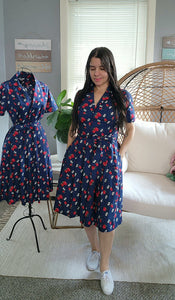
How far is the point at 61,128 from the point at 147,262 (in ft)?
3.84

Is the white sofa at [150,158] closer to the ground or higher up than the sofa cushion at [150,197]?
higher up

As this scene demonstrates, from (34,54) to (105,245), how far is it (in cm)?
209

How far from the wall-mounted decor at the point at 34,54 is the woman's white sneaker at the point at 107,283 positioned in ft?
6.78

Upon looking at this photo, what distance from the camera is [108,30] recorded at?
2.67 m

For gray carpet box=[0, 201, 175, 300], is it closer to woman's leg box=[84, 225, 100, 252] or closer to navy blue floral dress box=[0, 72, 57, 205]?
woman's leg box=[84, 225, 100, 252]

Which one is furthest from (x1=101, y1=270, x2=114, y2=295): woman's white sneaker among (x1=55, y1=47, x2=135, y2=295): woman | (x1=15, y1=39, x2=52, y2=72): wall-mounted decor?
(x1=15, y1=39, x2=52, y2=72): wall-mounted decor

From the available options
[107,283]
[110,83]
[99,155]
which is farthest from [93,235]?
[110,83]

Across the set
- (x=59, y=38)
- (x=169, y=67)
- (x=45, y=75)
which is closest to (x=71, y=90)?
(x=45, y=75)

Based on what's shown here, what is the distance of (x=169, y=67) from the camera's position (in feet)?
7.10

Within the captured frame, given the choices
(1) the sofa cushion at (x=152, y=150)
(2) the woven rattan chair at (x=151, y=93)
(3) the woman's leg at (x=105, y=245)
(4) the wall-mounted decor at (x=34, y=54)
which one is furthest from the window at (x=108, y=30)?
(3) the woman's leg at (x=105, y=245)

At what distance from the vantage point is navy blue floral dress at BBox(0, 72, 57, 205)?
1564 mm

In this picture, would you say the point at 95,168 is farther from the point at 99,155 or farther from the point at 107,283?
the point at 107,283

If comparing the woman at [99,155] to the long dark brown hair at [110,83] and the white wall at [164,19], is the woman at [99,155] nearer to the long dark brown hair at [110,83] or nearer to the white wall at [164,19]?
the long dark brown hair at [110,83]

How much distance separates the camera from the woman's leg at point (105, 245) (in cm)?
149
